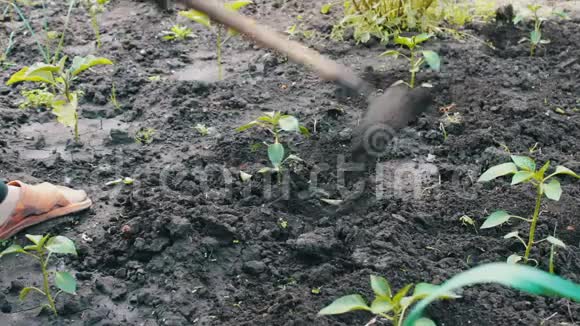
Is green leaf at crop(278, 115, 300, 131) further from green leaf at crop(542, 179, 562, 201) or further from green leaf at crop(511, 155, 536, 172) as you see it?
green leaf at crop(542, 179, 562, 201)

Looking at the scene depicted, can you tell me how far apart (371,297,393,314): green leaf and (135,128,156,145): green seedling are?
1.88 metres

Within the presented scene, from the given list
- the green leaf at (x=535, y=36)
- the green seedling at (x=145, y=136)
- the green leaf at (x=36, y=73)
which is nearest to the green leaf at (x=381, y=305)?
the green seedling at (x=145, y=136)

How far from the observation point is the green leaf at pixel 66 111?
11.4ft

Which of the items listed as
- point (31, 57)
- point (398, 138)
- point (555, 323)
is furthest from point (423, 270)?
point (31, 57)

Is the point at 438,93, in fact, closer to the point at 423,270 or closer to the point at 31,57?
the point at 423,270

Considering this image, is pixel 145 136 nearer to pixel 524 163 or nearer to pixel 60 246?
pixel 60 246

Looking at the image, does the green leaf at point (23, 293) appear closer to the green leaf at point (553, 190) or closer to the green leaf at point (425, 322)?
the green leaf at point (425, 322)

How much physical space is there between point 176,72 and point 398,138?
1409 millimetres

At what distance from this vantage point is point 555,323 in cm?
242

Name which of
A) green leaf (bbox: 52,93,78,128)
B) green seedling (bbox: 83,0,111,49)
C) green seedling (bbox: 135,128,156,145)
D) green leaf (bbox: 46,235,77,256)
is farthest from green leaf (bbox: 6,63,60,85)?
green leaf (bbox: 46,235,77,256)

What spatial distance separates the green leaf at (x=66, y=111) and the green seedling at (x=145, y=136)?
0.30 m

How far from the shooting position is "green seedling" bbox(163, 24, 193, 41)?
463 cm

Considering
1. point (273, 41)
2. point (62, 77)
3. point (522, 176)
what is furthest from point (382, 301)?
point (62, 77)

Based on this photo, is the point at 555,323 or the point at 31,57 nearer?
the point at 555,323
